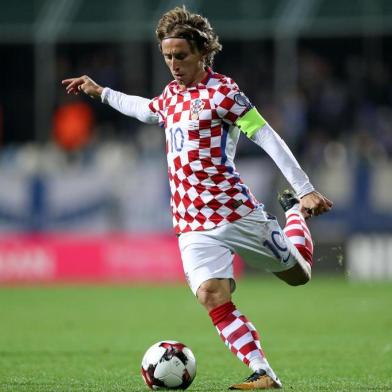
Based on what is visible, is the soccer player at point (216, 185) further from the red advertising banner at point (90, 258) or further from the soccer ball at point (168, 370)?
the red advertising banner at point (90, 258)

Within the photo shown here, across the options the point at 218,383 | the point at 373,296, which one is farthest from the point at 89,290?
the point at 218,383

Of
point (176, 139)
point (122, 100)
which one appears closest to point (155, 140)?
point (122, 100)

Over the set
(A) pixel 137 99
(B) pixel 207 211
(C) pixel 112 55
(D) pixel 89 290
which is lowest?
(D) pixel 89 290

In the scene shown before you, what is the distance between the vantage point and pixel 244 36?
75.5 ft

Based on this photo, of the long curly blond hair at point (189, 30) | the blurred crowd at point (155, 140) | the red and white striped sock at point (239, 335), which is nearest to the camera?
the red and white striped sock at point (239, 335)

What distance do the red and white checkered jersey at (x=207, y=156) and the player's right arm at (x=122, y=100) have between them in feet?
1.61

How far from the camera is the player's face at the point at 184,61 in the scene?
7445mm

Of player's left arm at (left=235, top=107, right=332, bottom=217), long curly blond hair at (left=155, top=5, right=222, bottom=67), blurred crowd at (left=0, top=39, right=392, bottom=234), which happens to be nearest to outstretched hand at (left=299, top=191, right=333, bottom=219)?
player's left arm at (left=235, top=107, right=332, bottom=217)

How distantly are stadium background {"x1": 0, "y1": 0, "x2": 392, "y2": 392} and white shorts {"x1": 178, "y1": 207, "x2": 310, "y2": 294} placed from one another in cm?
533

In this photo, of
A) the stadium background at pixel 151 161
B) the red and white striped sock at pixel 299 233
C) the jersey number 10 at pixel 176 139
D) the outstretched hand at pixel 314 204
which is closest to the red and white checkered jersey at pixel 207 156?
the jersey number 10 at pixel 176 139

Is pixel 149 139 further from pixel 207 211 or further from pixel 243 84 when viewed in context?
pixel 207 211

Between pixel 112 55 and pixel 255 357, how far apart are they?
16629 mm

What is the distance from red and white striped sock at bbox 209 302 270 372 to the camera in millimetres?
7242

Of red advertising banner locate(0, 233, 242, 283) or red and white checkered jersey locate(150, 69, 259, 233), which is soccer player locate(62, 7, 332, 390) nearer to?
red and white checkered jersey locate(150, 69, 259, 233)
